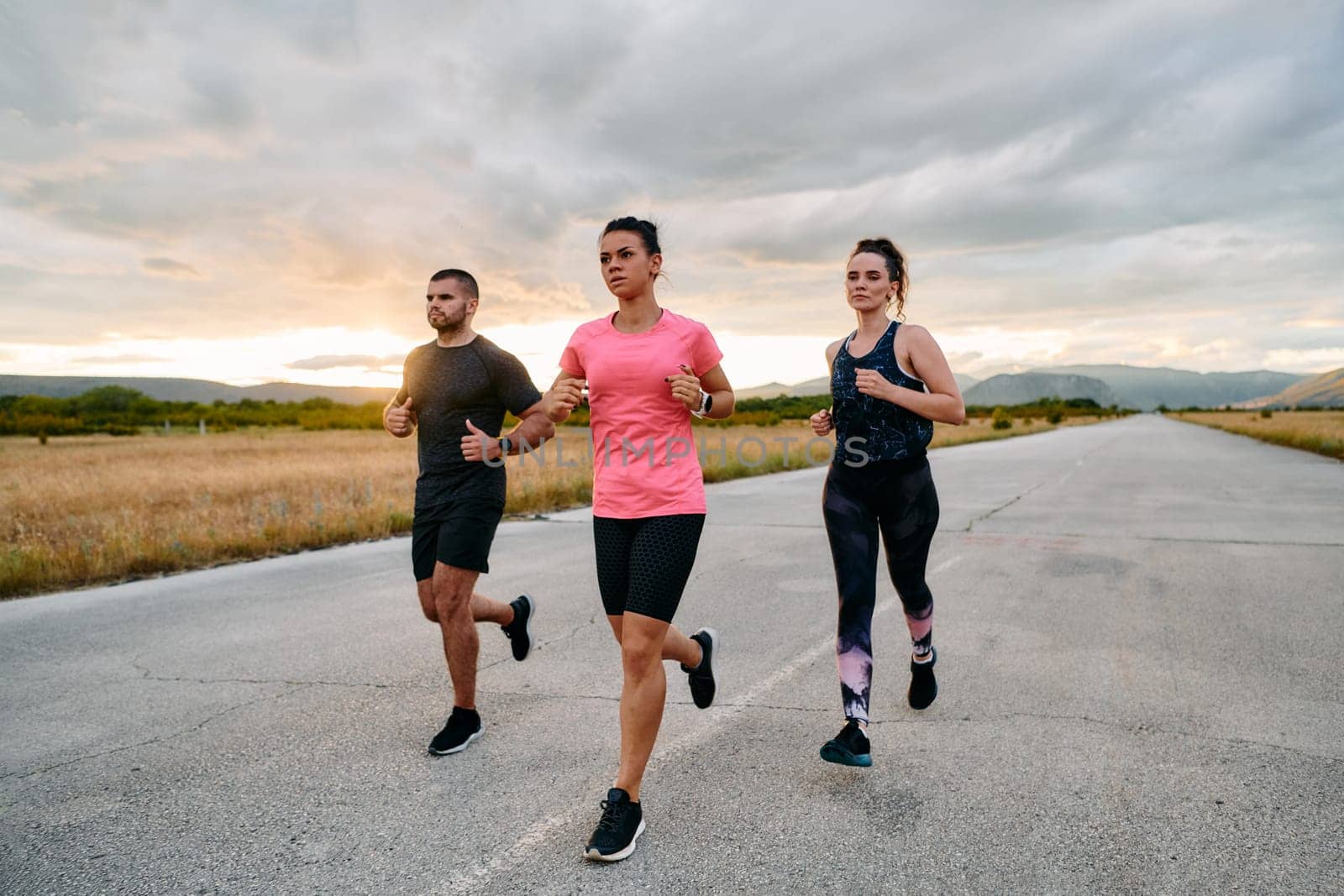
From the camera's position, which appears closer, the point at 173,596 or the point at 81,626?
the point at 81,626

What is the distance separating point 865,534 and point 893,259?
119 centimetres

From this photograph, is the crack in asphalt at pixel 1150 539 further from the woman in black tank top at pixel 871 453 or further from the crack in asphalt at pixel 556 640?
the woman in black tank top at pixel 871 453

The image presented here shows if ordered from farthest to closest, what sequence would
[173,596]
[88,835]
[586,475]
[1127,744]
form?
[586,475] → [173,596] → [1127,744] → [88,835]

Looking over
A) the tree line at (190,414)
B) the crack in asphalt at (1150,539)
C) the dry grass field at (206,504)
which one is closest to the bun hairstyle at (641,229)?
the dry grass field at (206,504)

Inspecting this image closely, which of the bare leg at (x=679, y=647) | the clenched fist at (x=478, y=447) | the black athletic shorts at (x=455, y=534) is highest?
the clenched fist at (x=478, y=447)

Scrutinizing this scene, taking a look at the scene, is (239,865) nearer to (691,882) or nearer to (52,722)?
(691,882)

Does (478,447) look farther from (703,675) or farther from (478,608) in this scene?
(703,675)

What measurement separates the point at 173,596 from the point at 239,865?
211 inches

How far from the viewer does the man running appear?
12.4 ft

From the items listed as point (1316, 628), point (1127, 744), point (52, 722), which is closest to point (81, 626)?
point (52, 722)

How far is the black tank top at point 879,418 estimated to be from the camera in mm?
3598

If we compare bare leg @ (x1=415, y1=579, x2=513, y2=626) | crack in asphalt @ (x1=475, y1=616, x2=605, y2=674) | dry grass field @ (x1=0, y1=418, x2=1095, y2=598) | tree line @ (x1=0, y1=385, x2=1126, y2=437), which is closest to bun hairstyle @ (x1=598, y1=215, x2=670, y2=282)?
bare leg @ (x1=415, y1=579, x2=513, y2=626)

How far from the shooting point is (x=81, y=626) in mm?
6246

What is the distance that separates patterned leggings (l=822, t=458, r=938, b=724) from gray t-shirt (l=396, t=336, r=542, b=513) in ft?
4.73
